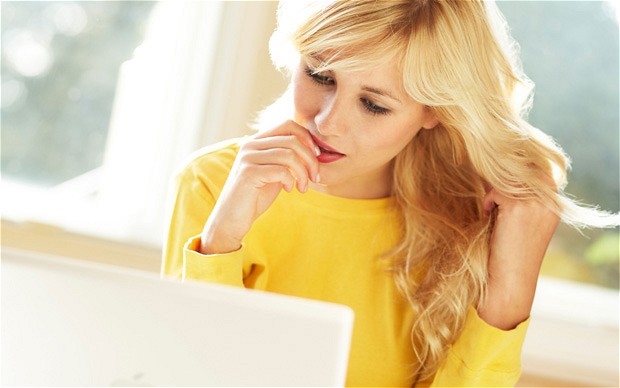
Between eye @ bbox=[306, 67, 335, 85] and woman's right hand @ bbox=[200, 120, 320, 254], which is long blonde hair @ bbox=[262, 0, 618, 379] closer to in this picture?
eye @ bbox=[306, 67, 335, 85]

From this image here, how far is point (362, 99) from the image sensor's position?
4.85 feet

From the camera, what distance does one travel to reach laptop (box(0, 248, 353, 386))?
82cm

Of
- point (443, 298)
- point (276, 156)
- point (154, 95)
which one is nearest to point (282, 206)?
point (276, 156)

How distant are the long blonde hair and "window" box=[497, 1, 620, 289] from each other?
83 cm

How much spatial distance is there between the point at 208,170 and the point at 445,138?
0.46 metres

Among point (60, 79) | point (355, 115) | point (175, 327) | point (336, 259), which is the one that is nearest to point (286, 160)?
point (355, 115)

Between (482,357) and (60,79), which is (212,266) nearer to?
(482,357)

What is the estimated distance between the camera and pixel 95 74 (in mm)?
2465

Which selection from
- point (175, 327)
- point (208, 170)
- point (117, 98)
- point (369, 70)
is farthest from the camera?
point (117, 98)

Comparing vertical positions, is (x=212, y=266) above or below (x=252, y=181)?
below

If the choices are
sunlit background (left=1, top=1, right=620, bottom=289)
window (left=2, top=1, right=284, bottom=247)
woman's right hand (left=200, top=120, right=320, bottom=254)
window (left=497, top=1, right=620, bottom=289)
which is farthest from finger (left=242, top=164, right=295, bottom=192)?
window (left=497, top=1, right=620, bottom=289)

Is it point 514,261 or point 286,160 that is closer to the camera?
point 286,160

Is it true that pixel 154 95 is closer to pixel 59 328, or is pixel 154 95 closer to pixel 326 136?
pixel 326 136

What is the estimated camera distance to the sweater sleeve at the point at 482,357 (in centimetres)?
157
